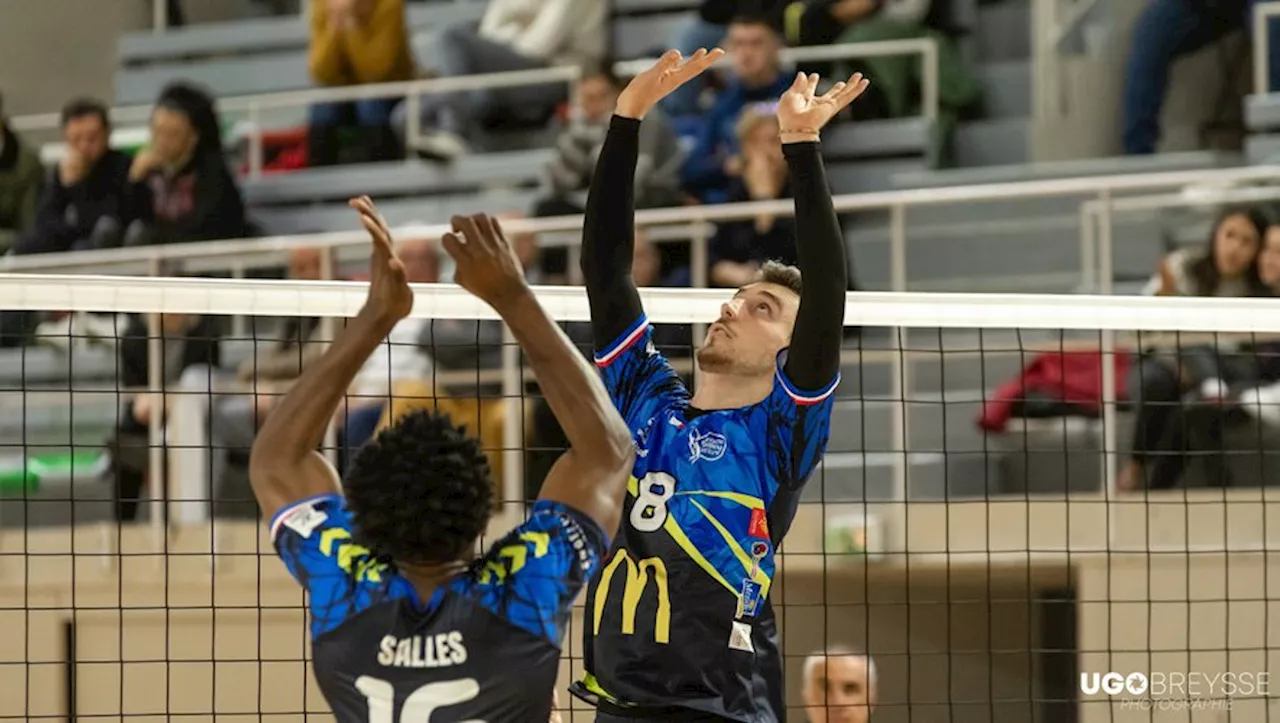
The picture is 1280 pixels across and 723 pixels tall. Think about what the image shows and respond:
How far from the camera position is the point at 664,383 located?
4.90m

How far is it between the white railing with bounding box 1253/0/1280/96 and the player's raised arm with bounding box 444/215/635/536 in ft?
29.9

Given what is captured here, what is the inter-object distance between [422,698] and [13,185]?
1197cm

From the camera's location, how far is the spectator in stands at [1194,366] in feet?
30.5

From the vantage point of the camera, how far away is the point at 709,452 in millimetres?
4672

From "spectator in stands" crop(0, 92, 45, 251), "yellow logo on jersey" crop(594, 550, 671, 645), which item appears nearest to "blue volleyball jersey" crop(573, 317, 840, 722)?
"yellow logo on jersey" crop(594, 550, 671, 645)

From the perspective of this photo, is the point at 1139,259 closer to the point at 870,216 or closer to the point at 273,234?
the point at 870,216

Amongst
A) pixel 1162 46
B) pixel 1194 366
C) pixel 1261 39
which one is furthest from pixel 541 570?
pixel 1162 46

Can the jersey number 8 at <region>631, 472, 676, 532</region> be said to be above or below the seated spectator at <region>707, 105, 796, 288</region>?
below

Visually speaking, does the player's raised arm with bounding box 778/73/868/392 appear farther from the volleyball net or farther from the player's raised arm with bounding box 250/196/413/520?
the volleyball net

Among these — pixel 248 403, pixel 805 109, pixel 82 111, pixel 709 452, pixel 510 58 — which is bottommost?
pixel 709 452

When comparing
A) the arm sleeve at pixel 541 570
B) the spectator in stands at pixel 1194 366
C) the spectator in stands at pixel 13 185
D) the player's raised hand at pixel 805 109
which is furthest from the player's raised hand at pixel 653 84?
the spectator in stands at pixel 13 185

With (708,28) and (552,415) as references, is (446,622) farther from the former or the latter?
(708,28)

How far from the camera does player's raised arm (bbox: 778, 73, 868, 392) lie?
4.50 metres

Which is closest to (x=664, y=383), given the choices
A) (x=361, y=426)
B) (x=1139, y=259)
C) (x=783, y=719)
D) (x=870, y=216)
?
(x=783, y=719)
